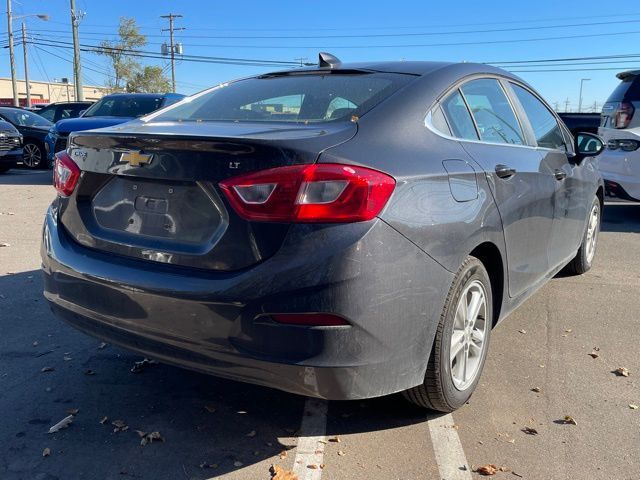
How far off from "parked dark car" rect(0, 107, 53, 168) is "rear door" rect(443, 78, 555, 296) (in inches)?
530

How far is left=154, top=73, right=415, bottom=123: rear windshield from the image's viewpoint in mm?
2885

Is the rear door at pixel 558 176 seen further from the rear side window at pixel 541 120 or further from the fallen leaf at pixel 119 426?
the fallen leaf at pixel 119 426

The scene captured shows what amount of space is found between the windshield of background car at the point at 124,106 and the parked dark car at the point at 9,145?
2.79 metres

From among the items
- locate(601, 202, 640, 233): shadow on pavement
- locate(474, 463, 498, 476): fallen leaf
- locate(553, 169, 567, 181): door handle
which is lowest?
locate(474, 463, 498, 476): fallen leaf

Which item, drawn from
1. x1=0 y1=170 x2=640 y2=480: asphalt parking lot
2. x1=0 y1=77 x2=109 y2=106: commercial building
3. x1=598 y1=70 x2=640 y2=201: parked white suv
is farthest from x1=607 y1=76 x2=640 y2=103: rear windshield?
x1=0 y1=77 x2=109 y2=106: commercial building

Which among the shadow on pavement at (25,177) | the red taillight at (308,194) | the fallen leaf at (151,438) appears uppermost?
the red taillight at (308,194)

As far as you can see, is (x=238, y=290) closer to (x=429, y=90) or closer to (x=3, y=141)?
(x=429, y=90)

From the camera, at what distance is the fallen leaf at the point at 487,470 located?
2.53 metres

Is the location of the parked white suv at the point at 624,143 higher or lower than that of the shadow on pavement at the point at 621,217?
higher

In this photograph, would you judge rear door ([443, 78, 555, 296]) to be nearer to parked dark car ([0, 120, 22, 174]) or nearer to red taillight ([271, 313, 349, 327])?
red taillight ([271, 313, 349, 327])

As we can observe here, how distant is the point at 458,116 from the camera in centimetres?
308

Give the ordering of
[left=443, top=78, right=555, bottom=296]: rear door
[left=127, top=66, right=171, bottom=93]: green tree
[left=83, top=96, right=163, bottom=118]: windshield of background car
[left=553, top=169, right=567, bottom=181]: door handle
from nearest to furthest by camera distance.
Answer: [left=443, top=78, right=555, bottom=296]: rear door, [left=553, top=169, right=567, bottom=181]: door handle, [left=83, top=96, right=163, bottom=118]: windshield of background car, [left=127, top=66, right=171, bottom=93]: green tree

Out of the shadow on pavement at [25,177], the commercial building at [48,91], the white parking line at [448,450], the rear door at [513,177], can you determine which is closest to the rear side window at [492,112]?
the rear door at [513,177]

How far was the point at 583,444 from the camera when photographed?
9.03 feet
